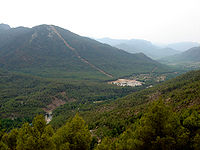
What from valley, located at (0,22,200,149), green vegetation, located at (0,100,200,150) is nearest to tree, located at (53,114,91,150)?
green vegetation, located at (0,100,200,150)

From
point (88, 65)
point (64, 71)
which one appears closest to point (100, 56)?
point (88, 65)

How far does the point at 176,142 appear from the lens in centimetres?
1642

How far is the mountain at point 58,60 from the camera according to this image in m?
148

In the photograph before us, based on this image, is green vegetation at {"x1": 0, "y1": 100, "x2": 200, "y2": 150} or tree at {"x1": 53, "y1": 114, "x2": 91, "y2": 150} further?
tree at {"x1": 53, "y1": 114, "x2": 91, "y2": 150}

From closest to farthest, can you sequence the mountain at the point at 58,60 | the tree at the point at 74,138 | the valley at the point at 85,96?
the valley at the point at 85,96
the tree at the point at 74,138
the mountain at the point at 58,60

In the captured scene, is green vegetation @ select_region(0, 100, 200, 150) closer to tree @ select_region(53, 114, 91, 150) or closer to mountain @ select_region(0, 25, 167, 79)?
tree @ select_region(53, 114, 91, 150)

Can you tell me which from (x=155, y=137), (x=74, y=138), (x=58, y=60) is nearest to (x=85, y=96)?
(x=74, y=138)

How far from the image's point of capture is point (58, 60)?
173000 mm

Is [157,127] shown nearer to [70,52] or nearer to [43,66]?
[43,66]

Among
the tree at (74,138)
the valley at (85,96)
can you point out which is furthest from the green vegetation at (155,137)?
the valley at (85,96)

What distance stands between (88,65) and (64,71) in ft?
94.8

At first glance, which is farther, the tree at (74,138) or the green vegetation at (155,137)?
the tree at (74,138)

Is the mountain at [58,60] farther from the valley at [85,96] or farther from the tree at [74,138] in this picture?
the tree at [74,138]

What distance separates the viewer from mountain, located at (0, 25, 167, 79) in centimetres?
14762
